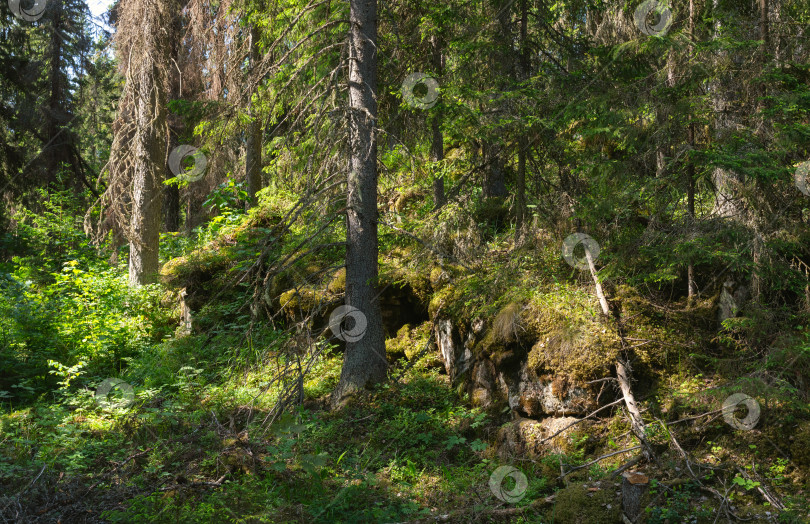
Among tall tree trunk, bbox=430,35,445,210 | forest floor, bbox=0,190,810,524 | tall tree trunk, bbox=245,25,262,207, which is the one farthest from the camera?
tall tree trunk, bbox=245,25,262,207

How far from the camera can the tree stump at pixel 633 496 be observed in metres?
4.58

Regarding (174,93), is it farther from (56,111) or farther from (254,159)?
(56,111)

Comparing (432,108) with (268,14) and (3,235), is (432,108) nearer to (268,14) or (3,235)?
(268,14)

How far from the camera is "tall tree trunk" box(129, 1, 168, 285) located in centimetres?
1180

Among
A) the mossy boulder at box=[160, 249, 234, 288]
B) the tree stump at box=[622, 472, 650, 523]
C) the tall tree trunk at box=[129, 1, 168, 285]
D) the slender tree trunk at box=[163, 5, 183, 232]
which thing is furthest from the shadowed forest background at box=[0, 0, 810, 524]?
the slender tree trunk at box=[163, 5, 183, 232]

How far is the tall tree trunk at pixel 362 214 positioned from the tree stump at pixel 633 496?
3.74 meters

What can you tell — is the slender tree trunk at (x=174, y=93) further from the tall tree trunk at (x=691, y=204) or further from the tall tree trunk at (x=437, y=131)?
the tall tree trunk at (x=691, y=204)

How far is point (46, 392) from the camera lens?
903 cm

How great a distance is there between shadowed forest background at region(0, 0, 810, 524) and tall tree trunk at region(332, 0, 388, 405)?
0.12ft

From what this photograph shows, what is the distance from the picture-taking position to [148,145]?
1235cm

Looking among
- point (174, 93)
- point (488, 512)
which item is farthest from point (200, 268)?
point (488, 512)

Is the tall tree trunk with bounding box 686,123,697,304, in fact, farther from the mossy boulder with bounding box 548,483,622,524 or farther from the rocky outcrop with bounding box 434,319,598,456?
the mossy boulder with bounding box 548,483,622,524

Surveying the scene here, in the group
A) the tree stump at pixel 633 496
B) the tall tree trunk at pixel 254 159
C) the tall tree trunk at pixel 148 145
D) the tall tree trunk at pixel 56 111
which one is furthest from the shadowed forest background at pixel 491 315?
the tall tree trunk at pixel 56 111

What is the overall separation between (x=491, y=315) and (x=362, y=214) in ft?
7.32
